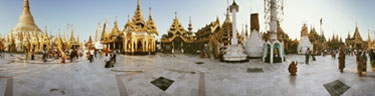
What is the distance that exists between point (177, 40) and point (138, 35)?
1001 centimetres

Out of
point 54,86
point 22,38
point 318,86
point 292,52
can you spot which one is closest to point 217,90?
point 318,86

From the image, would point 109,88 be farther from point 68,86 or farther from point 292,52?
point 292,52

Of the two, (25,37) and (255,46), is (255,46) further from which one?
(25,37)

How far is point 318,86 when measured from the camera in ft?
14.2

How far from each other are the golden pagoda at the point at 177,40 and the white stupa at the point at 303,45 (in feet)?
70.5

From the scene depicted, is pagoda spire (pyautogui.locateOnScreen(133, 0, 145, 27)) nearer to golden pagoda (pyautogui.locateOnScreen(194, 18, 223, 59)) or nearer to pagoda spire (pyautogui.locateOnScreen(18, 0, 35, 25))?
golden pagoda (pyautogui.locateOnScreen(194, 18, 223, 59))

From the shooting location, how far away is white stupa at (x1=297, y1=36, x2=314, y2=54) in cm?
2478

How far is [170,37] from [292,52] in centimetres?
2645

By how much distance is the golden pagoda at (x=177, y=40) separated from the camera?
95.9 ft

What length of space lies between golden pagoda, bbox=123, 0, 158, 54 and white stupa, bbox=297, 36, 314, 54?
28191 mm

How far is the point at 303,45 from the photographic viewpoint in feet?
82.3

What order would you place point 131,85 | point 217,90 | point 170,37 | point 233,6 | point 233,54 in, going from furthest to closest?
1. point 170,37
2. point 233,6
3. point 233,54
4. point 131,85
5. point 217,90

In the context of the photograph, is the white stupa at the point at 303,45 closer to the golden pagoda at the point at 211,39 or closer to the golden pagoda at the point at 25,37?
the golden pagoda at the point at 211,39

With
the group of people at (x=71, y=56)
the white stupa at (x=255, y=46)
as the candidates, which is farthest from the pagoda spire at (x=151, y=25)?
the white stupa at (x=255, y=46)
